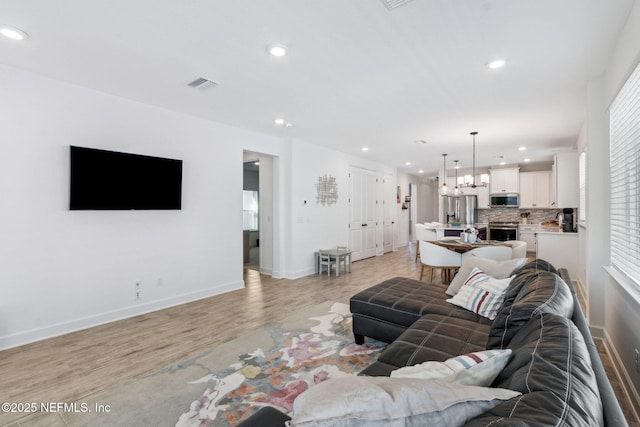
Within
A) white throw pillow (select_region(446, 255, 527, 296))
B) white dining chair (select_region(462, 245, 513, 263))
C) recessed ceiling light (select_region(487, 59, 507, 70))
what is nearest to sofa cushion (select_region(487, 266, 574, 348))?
white throw pillow (select_region(446, 255, 527, 296))

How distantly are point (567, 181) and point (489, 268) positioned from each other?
4268mm

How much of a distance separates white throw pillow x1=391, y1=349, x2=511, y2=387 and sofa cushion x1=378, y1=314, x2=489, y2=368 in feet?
2.07

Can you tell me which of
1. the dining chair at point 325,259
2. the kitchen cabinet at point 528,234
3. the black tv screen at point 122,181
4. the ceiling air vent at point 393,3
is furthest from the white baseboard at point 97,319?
the kitchen cabinet at point 528,234

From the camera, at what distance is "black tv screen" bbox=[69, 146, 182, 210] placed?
3323 millimetres

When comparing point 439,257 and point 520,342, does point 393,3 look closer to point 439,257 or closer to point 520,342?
point 520,342

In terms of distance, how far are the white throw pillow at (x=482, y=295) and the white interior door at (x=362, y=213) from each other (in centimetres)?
475

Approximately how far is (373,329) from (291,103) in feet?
9.12

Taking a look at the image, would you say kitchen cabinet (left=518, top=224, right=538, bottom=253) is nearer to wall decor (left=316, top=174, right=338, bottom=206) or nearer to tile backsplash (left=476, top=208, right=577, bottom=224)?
tile backsplash (left=476, top=208, right=577, bottom=224)

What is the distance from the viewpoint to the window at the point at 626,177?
2184 mm

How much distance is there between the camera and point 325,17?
2.19 m

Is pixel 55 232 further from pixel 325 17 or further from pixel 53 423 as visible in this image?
pixel 325 17

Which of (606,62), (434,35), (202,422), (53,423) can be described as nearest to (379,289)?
(202,422)

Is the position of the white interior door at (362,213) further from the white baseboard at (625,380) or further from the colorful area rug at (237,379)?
the white baseboard at (625,380)

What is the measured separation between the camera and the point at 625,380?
227cm
